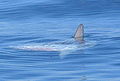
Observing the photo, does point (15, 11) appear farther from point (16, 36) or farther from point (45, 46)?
point (45, 46)

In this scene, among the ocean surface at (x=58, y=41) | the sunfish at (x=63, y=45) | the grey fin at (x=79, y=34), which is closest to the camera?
the ocean surface at (x=58, y=41)

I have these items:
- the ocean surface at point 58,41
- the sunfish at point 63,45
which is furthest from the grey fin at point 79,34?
the ocean surface at point 58,41


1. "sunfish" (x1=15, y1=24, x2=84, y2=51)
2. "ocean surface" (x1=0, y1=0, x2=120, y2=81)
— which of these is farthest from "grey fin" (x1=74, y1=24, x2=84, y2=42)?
"ocean surface" (x1=0, y1=0, x2=120, y2=81)

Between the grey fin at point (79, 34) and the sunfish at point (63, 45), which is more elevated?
the grey fin at point (79, 34)

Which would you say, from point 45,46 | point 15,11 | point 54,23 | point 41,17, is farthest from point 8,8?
point 45,46

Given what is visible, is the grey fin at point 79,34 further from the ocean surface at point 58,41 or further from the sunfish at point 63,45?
the ocean surface at point 58,41

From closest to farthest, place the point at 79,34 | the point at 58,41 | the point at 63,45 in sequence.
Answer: the point at 63,45 < the point at 79,34 < the point at 58,41

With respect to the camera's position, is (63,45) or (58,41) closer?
(63,45)

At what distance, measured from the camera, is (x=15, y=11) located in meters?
20.8


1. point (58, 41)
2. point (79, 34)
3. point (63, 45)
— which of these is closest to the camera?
point (63, 45)

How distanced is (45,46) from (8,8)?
25.0ft

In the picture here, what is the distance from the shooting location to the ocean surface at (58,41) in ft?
38.0

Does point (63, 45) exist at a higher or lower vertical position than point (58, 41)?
lower

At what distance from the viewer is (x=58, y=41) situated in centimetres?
1506
